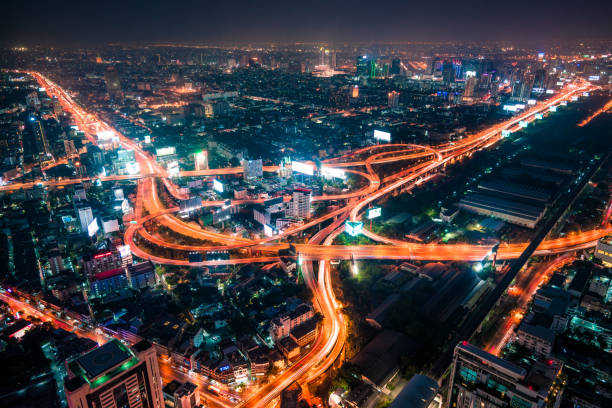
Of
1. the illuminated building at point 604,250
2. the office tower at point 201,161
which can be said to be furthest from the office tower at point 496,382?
the office tower at point 201,161

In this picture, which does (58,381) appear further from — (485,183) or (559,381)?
(485,183)

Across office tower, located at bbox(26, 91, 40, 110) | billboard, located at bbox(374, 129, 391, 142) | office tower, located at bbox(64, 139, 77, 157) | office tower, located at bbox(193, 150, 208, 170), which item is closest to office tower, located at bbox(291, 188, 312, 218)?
office tower, located at bbox(193, 150, 208, 170)

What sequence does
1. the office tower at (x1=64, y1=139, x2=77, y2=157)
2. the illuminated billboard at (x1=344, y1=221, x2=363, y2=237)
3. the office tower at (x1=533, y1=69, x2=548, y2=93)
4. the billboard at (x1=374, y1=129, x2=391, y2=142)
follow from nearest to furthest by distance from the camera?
the illuminated billboard at (x1=344, y1=221, x2=363, y2=237) < the office tower at (x1=64, y1=139, x2=77, y2=157) < the billboard at (x1=374, y1=129, x2=391, y2=142) < the office tower at (x1=533, y1=69, x2=548, y2=93)

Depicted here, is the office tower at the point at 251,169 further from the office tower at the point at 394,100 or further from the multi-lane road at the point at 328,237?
the office tower at the point at 394,100

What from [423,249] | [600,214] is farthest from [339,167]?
[600,214]

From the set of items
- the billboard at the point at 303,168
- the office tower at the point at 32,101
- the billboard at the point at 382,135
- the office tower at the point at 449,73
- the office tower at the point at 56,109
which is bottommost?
the billboard at the point at 303,168

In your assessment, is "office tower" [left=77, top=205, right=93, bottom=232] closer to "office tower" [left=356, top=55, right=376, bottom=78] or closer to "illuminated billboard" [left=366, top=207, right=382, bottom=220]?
"illuminated billboard" [left=366, top=207, right=382, bottom=220]
